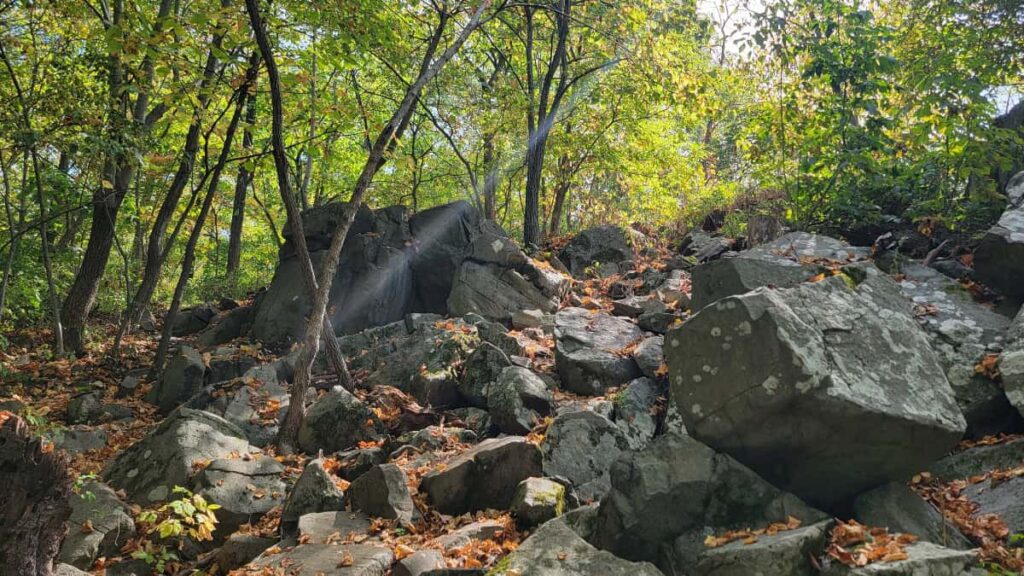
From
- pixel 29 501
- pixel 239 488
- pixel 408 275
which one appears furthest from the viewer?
pixel 408 275

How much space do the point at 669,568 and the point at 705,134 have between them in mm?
28756

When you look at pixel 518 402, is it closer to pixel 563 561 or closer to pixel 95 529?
pixel 563 561

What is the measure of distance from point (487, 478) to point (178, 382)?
7.39m

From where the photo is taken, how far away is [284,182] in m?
9.17

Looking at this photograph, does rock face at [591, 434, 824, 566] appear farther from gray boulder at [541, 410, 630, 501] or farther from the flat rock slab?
the flat rock slab

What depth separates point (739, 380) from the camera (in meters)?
4.64

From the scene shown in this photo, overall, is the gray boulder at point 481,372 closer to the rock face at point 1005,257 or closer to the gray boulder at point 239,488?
the gray boulder at point 239,488

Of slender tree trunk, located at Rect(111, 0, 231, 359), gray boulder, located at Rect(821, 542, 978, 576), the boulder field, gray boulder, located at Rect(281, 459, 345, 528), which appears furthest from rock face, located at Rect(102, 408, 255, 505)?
gray boulder, located at Rect(821, 542, 978, 576)

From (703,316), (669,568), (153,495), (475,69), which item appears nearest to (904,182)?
(703,316)

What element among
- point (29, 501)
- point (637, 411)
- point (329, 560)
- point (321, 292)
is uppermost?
point (321, 292)

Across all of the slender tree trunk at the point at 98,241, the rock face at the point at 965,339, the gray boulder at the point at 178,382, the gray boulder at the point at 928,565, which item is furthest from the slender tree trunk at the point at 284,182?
the rock face at the point at 965,339

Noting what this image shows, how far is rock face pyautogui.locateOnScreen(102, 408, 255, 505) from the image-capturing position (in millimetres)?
6875

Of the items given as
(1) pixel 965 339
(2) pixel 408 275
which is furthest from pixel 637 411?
(2) pixel 408 275

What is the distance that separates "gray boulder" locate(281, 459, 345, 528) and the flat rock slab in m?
0.66
